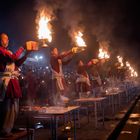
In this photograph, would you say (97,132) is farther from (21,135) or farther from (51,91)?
(21,135)

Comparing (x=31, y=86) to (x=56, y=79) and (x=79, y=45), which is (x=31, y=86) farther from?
(x=79, y=45)

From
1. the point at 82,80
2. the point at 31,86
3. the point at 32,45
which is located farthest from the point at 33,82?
the point at 32,45

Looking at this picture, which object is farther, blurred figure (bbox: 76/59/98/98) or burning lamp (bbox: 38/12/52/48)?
blurred figure (bbox: 76/59/98/98)

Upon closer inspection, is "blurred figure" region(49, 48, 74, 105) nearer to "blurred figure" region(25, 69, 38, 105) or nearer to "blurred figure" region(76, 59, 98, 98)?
"blurred figure" region(76, 59, 98, 98)

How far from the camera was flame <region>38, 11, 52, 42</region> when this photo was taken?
6.72 m

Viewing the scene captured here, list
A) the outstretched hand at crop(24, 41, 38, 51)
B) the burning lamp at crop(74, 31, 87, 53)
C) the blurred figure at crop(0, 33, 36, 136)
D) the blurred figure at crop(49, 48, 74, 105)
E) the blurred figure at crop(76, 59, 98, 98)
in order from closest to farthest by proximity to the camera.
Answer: the blurred figure at crop(0, 33, 36, 136)
the outstretched hand at crop(24, 41, 38, 51)
the burning lamp at crop(74, 31, 87, 53)
the blurred figure at crop(49, 48, 74, 105)
the blurred figure at crop(76, 59, 98, 98)

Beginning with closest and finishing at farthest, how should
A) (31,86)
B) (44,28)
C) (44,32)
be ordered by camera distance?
(44,32) < (44,28) < (31,86)

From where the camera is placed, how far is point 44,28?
730 centimetres

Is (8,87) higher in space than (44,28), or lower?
lower

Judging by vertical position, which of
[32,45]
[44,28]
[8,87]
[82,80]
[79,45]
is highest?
[44,28]

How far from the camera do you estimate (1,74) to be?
5.64 m

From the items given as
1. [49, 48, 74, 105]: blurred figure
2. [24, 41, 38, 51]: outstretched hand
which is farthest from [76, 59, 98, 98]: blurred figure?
[24, 41, 38, 51]: outstretched hand

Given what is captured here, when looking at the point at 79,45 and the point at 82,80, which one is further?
the point at 82,80

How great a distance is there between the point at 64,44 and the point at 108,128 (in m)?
12.1
